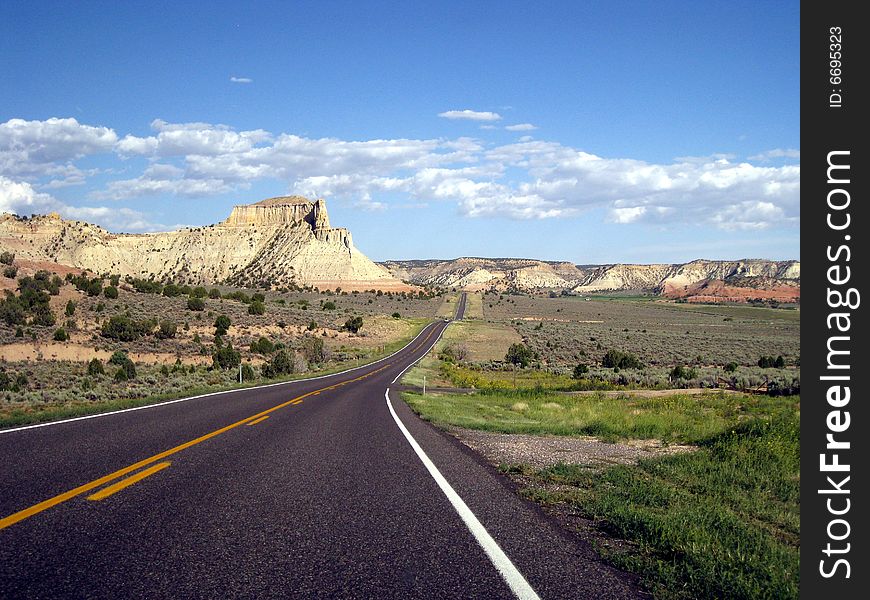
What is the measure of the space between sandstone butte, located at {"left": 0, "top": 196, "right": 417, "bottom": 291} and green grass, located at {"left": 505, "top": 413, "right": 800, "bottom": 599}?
137821 mm

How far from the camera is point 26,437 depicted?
31.3ft

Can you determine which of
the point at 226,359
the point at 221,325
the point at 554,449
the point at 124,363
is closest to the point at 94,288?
the point at 221,325

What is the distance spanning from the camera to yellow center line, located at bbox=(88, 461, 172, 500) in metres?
6.02

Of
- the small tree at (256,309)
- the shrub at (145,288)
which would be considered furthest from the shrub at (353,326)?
the shrub at (145,288)

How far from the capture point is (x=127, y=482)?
6633 mm

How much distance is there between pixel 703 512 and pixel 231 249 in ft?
541

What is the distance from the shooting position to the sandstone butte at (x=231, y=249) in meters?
135

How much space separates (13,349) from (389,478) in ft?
136

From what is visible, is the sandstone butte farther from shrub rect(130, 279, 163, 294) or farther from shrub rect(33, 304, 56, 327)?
shrub rect(33, 304, 56, 327)

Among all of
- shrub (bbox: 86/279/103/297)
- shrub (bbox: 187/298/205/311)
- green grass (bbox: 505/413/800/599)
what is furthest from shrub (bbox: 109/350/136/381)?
green grass (bbox: 505/413/800/599)

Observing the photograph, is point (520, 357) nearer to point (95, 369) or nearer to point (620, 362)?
point (620, 362)

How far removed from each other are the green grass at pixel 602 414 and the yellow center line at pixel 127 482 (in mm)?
7769

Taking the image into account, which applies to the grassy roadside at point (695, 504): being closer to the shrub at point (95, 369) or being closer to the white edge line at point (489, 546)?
the white edge line at point (489, 546)

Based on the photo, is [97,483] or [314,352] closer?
[97,483]
